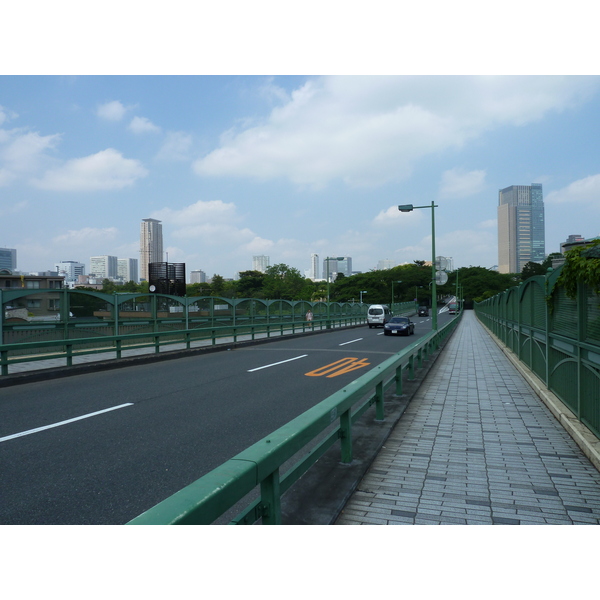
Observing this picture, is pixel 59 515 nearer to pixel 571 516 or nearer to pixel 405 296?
pixel 571 516

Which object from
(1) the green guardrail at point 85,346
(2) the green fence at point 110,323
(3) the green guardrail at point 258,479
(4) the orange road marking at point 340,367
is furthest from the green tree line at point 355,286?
(3) the green guardrail at point 258,479

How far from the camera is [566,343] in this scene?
22.2ft

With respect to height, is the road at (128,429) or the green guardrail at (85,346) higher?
the green guardrail at (85,346)

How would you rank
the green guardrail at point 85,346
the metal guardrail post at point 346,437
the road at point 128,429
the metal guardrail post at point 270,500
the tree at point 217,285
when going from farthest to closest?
the tree at point 217,285, the green guardrail at point 85,346, the metal guardrail post at point 346,437, the road at point 128,429, the metal guardrail post at point 270,500

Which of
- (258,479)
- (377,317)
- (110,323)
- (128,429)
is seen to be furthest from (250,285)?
(258,479)

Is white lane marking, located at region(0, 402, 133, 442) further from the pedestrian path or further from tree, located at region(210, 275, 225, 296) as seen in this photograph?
tree, located at region(210, 275, 225, 296)

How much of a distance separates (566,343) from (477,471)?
325 cm

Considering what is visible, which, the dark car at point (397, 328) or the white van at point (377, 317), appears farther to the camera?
the white van at point (377, 317)

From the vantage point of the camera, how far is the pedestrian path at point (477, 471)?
12.0ft

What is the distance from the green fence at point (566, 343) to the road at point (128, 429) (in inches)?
163

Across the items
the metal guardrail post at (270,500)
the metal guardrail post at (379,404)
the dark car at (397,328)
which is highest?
the metal guardrail post at (270,500)

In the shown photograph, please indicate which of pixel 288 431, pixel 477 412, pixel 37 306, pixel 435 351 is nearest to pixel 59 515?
pixel 288 431

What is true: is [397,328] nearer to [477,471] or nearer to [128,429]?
[128,429]

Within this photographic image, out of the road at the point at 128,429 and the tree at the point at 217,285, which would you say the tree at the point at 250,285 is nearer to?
the tree at the point at 217,285
